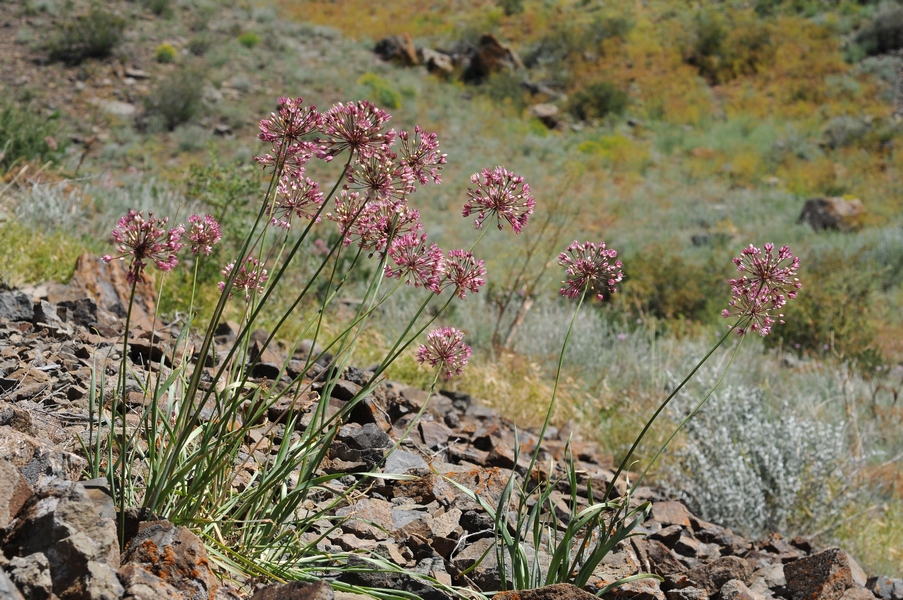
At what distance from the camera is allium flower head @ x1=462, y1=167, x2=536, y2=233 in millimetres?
2066

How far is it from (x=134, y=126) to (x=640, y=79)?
19.3 m

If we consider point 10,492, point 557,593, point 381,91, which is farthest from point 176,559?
point 381,91

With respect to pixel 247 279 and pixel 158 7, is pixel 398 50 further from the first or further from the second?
pixel 247 279

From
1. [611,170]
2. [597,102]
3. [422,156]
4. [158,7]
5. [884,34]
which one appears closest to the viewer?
[422,156]

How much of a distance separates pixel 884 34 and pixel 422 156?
31.8 meters

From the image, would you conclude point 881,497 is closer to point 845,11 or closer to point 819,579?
point 819,579

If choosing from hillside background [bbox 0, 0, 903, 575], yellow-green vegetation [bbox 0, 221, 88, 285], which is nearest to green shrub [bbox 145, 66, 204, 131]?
hillside background [bbox 0, 0, 903, 575]

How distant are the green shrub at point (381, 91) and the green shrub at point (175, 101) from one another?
5.01 m

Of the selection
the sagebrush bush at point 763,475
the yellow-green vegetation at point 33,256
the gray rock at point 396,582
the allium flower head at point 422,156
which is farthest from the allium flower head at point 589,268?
the yellow-green vegetation at point 33,256

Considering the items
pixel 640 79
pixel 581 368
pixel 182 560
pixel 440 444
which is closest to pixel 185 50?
pixel 640 79

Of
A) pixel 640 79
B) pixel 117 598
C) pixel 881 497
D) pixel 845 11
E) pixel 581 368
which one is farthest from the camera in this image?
pixel 845 11

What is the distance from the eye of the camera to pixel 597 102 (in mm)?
24969

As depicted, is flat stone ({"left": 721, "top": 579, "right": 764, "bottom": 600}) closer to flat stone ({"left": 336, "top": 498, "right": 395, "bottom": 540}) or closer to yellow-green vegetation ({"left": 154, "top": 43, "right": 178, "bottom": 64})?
flat stone ({"left": 336, "top": 498, "right": 395, "bottom": 540})

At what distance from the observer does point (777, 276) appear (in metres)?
1.92
